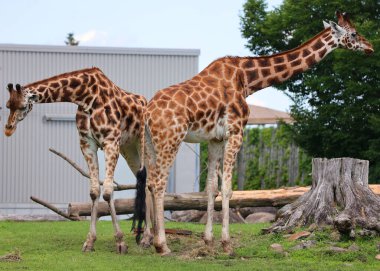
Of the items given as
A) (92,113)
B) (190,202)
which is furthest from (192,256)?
(190,202)

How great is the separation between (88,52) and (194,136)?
41.5 ft

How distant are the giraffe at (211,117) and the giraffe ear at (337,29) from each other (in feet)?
0.12

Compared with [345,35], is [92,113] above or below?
below

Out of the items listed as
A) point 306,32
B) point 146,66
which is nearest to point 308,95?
point 306,32

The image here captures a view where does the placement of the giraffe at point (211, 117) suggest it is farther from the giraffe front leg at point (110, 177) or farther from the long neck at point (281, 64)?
the giraffe front leg at point (110, 177)

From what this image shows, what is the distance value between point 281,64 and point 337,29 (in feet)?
3.33

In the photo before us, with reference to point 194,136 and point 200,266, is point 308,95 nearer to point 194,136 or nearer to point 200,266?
point 194,136

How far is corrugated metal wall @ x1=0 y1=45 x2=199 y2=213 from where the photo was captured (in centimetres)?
2458

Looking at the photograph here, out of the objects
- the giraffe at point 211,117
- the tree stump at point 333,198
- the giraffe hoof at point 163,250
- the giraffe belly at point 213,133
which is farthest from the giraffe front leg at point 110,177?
the tree stump at point 333,198

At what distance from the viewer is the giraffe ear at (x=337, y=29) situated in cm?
1367

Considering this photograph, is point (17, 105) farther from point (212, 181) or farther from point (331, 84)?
point (331, 84)

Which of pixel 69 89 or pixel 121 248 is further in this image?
pixel 69 89

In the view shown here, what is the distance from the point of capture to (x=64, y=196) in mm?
24578

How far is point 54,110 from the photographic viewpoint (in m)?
24.7
